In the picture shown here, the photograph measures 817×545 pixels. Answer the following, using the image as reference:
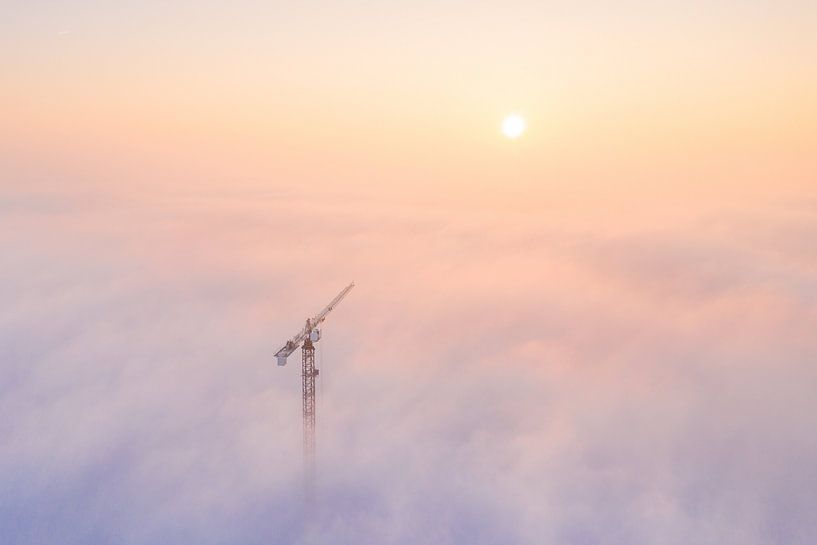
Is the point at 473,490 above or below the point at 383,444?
below

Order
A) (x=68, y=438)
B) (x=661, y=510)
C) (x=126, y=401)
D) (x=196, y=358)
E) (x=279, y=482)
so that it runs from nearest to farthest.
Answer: (x=661, y=510)
(x=279, y=482)
(x=68, y=438)
(x=126, y=401)
(x=196, y=358)

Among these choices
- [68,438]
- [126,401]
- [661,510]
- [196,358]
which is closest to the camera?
[661,510]

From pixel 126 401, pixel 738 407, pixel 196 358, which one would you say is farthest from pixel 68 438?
pixel 738 407

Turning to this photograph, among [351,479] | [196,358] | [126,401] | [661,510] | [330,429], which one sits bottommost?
Result: [661,510]

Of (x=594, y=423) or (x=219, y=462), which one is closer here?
(x=219, y=462)

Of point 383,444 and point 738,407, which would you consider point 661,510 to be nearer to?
point 738,407

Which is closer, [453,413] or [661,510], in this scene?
[661,510]

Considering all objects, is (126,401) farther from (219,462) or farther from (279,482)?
(279,482)

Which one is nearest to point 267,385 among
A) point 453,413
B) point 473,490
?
point 453,413

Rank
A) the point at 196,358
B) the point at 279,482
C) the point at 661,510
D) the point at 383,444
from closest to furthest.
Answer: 1. the point at 661,510
2. the point at 279,482
3. the point at 383,444
4. the point at 196,358
